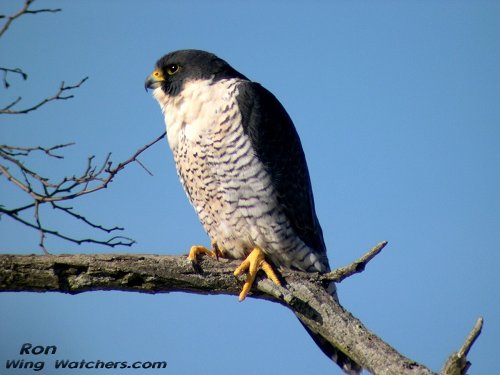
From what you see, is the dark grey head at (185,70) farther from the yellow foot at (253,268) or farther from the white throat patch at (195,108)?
the yellow foot at (253,268)

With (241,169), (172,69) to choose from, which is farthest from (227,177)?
(172,69)

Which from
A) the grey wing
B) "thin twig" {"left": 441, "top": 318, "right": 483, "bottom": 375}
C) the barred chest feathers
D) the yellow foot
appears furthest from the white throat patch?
"thin twig" {"left": 441, "top": 318, "right": 483, "bottom": 375}

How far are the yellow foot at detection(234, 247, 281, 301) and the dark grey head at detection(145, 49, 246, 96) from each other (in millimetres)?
1420

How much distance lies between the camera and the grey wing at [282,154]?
16.9 ft

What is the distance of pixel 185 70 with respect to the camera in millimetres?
5504

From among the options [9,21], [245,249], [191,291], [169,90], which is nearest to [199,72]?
[169,90]

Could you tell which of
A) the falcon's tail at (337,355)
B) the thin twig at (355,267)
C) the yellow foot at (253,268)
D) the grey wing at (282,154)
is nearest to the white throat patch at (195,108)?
the grey wing at (282,154)

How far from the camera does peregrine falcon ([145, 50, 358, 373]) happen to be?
16.5ft

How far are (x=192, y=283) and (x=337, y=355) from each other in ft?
4.48

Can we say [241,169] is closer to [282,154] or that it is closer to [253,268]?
[282,154]

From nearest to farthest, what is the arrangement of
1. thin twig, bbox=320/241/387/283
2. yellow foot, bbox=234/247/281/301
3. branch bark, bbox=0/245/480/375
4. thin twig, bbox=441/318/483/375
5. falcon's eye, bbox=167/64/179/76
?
thin twig, bbox=441/318/483/375 < branch bark, bbox=0/245/480/375 < thin twig, bbox=320/241/387/283 < yellow foot, bbox=234/247/281/301 < falcon's eye, bbox=167/64/179/76

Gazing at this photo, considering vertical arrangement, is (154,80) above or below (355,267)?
above

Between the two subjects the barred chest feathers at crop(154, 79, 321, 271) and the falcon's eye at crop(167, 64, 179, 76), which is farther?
the falcon's eye at crop(167, 64, 179, 76)

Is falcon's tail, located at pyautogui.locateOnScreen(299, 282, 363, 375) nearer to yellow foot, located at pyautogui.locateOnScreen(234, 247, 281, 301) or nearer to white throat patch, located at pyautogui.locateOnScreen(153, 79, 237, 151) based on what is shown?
yellow foot, located at pyautogui.locateOnScreen(234, 247, 281, 301)
